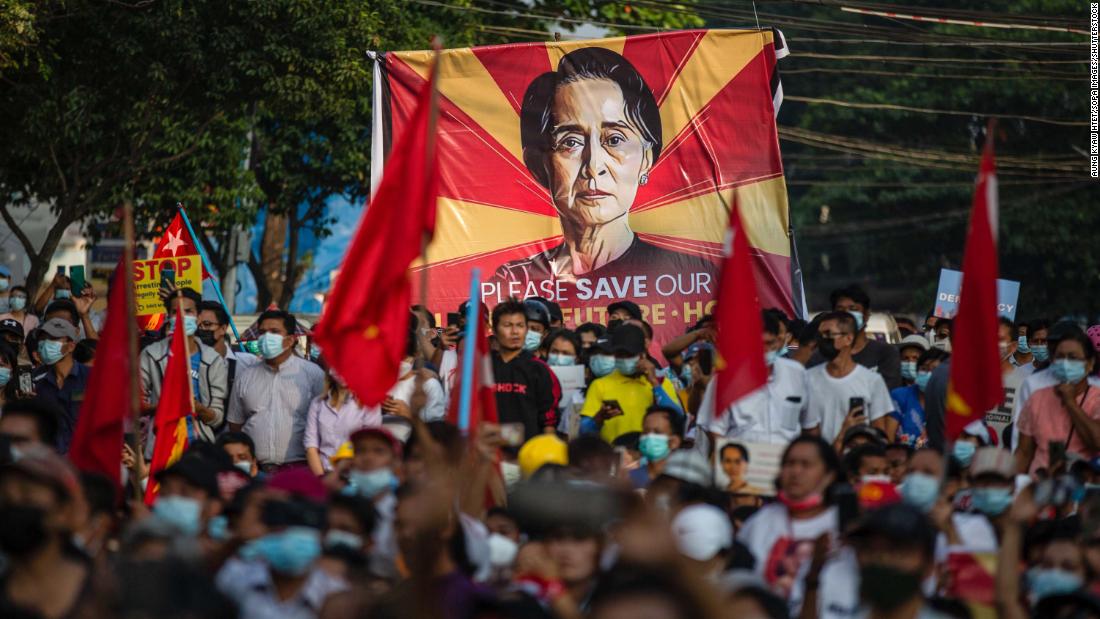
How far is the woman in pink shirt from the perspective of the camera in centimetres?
892

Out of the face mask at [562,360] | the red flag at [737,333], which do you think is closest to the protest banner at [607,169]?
the face mask at [562,360]

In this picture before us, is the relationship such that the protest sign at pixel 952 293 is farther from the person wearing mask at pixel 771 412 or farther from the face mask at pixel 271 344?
the face mask at pixel 271 344

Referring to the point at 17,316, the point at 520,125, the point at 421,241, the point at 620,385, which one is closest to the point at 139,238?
the point at 17,316

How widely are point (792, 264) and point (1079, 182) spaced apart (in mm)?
25925

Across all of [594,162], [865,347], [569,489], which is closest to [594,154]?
[594,162]

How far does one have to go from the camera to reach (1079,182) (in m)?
36.8

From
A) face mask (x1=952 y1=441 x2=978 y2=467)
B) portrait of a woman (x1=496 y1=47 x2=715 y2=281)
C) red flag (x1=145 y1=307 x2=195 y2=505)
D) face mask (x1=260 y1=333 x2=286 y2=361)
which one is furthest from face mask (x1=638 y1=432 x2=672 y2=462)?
portrait of a woman (x1=496 y1=47 x2=715 y2=281)

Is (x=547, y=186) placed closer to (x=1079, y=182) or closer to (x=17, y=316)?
(x=17, y=316)

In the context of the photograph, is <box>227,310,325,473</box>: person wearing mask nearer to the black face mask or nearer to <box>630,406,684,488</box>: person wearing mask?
<box>630,406,684,488</box>: person wearing mask

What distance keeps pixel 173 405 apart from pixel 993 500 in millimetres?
4306

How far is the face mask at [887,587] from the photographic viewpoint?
17.4 feet

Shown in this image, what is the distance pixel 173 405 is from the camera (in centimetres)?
916

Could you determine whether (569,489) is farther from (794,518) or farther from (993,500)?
(993,500)

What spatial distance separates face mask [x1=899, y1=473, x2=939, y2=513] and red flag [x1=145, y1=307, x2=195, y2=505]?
399 centimetres
